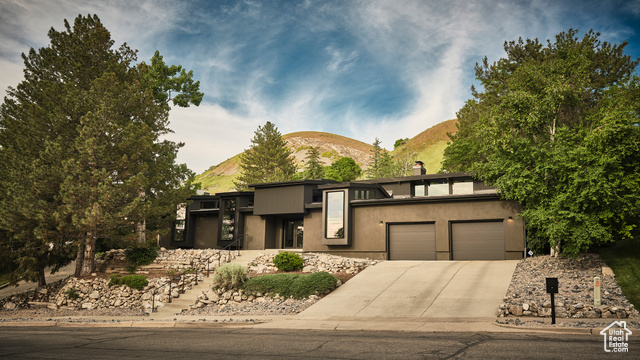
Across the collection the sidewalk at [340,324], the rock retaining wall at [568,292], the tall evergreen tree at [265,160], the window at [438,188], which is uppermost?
the tall evergreen tree at [265,160]

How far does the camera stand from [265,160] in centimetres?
6781

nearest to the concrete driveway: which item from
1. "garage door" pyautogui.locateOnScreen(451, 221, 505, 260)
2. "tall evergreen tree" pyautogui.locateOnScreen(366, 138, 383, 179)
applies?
"garage door" pyautogui.locateOnScreen(451, 221, 505, 260)

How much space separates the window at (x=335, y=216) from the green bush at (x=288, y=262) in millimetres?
5223

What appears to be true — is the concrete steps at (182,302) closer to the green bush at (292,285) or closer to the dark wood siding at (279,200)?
the green bush at (292,285)

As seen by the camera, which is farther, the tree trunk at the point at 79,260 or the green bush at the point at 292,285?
the tree trunk at the point at 79,260

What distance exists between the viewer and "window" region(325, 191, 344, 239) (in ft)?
85.9

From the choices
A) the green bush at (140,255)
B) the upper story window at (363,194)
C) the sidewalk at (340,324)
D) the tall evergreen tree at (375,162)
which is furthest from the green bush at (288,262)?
the tall evergreen tree at (375,162)

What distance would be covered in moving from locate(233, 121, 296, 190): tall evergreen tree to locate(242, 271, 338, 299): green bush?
157 feet

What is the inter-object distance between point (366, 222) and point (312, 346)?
18.0m

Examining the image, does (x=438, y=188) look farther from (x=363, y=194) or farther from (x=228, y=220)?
(x=228, y=220)

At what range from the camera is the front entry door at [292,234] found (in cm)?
3127

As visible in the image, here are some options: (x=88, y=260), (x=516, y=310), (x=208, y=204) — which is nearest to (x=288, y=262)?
(x=88, y=260)

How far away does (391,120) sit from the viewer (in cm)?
12800

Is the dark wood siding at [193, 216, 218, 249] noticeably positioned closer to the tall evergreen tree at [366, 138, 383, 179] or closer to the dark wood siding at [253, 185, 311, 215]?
the dark wood siding at [253, 185, 311, 215]
